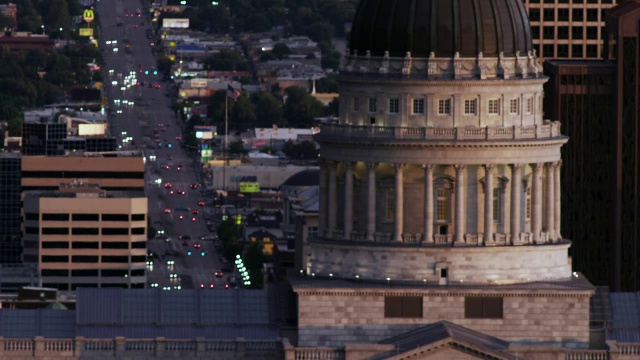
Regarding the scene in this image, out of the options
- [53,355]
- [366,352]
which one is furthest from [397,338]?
[53,355]

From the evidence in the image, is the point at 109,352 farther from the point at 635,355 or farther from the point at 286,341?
the point at 635,355

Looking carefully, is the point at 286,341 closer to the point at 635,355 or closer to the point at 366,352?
the point at 366,352

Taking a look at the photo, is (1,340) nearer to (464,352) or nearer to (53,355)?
(53,355)

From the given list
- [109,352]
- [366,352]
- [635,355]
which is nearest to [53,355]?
[109,352]

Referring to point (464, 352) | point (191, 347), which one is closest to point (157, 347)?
point (191, 347)

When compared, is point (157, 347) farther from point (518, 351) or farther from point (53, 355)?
point (518, 351)

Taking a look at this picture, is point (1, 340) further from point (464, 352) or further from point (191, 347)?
point (464, 352)

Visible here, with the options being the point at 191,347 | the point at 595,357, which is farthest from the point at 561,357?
the point at 191,347
